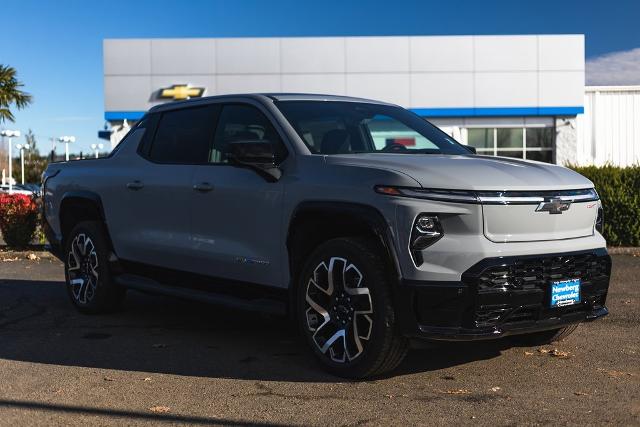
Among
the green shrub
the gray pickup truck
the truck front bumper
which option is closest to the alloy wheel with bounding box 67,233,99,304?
the gray pickup truck

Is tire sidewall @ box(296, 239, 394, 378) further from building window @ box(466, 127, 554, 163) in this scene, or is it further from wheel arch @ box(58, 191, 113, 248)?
building window @ box(466, 127, 554, 163)

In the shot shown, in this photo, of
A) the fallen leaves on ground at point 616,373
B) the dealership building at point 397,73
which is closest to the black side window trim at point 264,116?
the fallen leaves on ground at point 616,373

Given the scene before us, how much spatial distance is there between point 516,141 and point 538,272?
1040 inches

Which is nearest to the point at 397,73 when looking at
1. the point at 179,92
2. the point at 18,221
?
the point at 179,92

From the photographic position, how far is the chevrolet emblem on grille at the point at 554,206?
4836mm

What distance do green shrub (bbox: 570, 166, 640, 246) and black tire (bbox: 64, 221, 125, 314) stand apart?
875 centimetres

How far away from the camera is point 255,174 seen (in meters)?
5.67

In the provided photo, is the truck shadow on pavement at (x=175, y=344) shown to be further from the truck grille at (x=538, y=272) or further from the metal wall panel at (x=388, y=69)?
the metal wall panel at (x=388, y=69)

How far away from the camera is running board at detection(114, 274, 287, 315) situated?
558cm

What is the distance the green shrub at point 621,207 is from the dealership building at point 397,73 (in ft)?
53.2

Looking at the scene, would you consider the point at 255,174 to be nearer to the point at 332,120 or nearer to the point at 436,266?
the point at 332,120

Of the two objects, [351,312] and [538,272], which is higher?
[538,272]

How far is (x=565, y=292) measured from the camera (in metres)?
4.90

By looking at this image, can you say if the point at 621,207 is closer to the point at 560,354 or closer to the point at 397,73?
the point at 560,354
